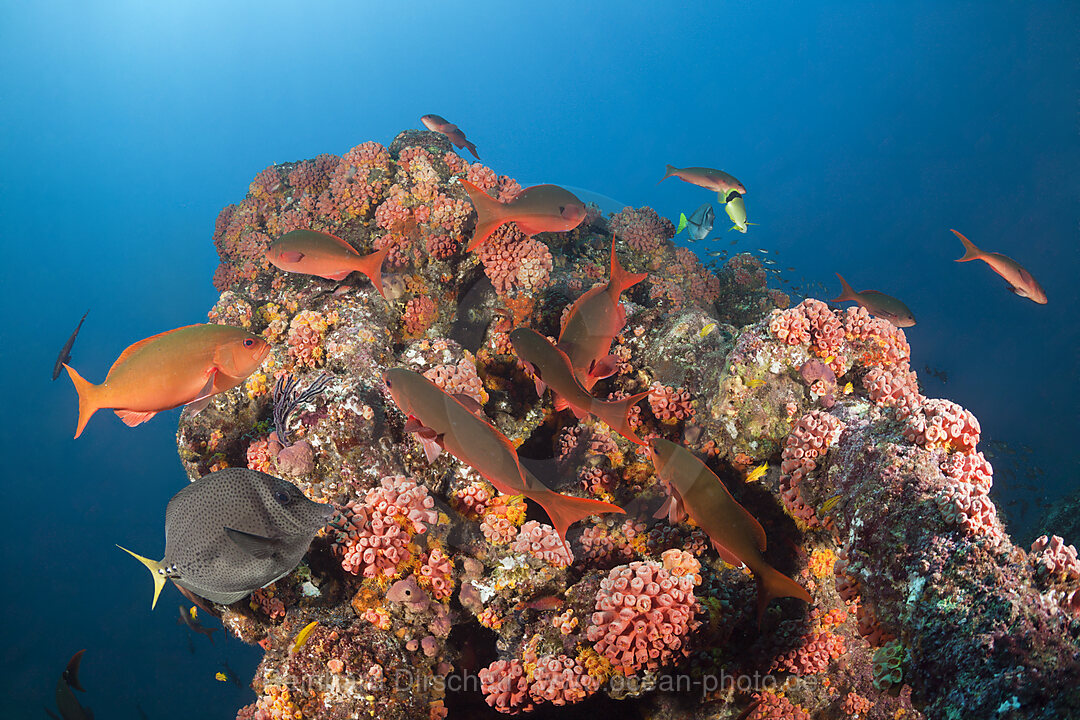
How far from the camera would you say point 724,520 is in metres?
2.31

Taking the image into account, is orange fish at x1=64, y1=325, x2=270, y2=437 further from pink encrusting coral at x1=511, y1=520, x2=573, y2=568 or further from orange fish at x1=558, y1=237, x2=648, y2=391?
pink encrusting coral at x1=511, y1=520, x2=573, y2=568

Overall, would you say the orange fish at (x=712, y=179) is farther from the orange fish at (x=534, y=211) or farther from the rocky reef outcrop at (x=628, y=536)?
the orange fish at (x=534, y=211)

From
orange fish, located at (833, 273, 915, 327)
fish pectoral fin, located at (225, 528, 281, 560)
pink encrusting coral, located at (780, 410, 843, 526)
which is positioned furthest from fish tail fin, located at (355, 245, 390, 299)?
orange fish, located at (833, 273, 915, 327)

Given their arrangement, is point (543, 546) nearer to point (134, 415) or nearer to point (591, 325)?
point (591, 325)

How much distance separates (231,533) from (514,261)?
373cm

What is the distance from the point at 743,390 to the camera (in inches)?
150

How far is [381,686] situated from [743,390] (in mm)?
3499

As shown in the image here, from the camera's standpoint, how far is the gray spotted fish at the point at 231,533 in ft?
7.76

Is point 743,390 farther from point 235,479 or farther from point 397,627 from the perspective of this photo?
point 235,479

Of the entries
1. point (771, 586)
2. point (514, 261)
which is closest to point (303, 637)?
point (771, 586)

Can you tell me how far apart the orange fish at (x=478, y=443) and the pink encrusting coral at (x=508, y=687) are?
145 cm

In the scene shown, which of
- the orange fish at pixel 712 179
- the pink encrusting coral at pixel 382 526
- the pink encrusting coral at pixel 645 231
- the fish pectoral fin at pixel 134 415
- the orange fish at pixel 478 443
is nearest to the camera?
the orange fish at pixel 478 443

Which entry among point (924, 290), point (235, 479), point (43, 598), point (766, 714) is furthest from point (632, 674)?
point (924, 290)

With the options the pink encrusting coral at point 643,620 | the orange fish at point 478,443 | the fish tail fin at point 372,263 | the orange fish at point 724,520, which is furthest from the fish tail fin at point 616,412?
the fish tail fin at point 372,263
